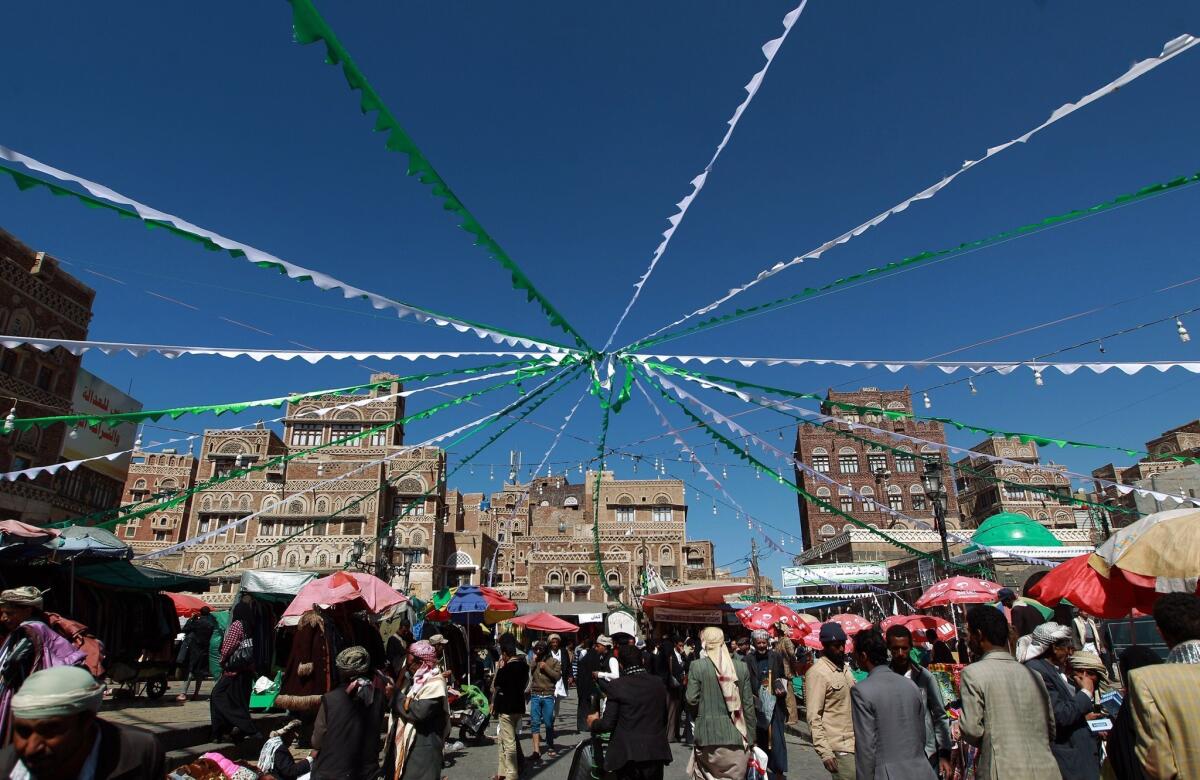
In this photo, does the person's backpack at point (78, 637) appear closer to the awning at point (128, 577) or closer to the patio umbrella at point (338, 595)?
the patio umbrella at point (338, 595)

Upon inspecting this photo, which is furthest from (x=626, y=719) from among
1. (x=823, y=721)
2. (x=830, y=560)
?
(x=830, y=560)

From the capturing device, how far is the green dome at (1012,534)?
1549 cm

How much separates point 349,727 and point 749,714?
3.39 meters

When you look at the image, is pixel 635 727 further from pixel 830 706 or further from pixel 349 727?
pixel 349 727

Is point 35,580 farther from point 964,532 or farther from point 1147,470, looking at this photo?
point 1147,470

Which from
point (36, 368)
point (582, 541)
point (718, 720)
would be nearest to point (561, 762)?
point (718, 720)

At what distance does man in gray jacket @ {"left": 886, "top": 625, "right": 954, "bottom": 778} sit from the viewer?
15.7ft

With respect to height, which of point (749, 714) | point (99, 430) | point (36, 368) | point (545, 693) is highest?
point (36, 368)

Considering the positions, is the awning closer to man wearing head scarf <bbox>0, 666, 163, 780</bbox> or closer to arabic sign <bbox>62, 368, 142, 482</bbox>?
man wearing head scarf <bbox>0, 666, 163, 780</bbox>

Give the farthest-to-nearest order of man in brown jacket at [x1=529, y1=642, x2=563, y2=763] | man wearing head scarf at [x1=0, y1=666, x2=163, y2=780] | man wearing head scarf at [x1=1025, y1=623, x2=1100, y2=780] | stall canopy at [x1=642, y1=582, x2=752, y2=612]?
1. stall canopy at [x1=642, y1=582, x2=752, y2=612]
2. man in brown jacket at [x1=529, y1=642, x2=563, y2=763]
3. man wearing head scarf at [x1=1025, y1=623, x2=1100, y2=780]
4. man wearing head scarf at [x1=0, y1=666, x2=163, y2=780]

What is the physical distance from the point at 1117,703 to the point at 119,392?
33.1 m

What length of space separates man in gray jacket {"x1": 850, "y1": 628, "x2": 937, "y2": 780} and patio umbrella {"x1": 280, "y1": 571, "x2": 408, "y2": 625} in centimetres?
612

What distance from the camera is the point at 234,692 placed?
7.63 metres

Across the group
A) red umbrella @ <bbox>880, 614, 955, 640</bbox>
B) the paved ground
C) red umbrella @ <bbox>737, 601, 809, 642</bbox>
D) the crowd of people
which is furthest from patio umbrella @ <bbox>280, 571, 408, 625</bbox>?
red umbrella @ <bbox>880, 614, 955, 640</bbox>
